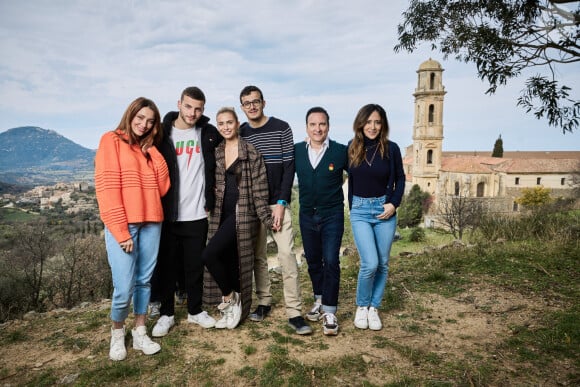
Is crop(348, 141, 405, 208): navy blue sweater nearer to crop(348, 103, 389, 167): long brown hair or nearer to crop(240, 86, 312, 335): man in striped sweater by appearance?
crop(348, 103, 389, 167): long brown hair

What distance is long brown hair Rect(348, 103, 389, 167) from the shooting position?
327cm

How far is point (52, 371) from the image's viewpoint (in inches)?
111

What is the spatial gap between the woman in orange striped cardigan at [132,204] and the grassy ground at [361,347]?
0.39 m

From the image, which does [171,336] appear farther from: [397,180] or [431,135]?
[431,135]

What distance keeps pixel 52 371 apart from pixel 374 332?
2.91 m

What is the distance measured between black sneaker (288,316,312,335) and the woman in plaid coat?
531mm

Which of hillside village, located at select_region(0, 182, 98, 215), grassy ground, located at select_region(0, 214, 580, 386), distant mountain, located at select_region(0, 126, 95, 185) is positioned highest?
distant mountain, located at select_region(0, 126, 95, 185)

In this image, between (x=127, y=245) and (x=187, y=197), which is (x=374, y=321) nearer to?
(x=187, y=197)

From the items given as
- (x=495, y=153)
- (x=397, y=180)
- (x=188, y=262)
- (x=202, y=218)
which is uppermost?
(x=495, y=153)

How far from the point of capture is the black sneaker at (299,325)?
3340 millimetres

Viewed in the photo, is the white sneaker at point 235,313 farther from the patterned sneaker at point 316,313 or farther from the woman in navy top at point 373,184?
the woman in navy top at point 373,184

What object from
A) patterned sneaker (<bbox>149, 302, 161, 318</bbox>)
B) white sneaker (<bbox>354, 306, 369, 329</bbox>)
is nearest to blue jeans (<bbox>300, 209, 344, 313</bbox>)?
white sneaker (<bbox>354, 306, 369, 329</bbox>)

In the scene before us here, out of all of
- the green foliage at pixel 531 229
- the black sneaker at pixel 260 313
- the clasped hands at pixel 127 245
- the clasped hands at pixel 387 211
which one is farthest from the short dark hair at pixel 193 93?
the green foliage at pixel 531 229

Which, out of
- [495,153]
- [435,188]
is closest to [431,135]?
[435,188]
